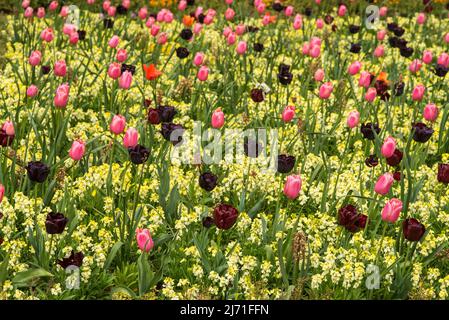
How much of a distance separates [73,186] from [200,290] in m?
1.39

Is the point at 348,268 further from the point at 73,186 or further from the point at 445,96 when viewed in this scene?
the point at 445,96

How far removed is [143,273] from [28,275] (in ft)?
2.02

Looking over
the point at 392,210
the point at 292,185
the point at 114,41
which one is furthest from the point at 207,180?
the point at 114,41

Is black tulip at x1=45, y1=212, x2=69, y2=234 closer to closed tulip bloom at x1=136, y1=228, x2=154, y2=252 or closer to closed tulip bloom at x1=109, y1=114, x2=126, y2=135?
closed tulip bloom at x1=136, y1=228, x2=154, y2=252

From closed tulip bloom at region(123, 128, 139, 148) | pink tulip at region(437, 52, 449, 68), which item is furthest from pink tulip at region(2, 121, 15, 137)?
pink tulip at region(437, 52, 449, 68)

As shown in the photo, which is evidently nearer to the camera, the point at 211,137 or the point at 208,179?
the point at 208,179

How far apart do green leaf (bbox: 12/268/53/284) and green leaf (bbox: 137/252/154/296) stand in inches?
19.0

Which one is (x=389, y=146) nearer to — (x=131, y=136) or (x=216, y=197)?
(x=216, y=197)

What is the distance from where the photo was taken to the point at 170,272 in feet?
13.8

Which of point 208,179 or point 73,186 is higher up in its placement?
point 208,179

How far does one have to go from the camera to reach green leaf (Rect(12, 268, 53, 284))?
3.81 meters

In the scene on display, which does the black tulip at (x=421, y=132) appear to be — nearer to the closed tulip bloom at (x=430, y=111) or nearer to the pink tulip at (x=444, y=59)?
the closed tulip bloom at (x=430, y=111)
